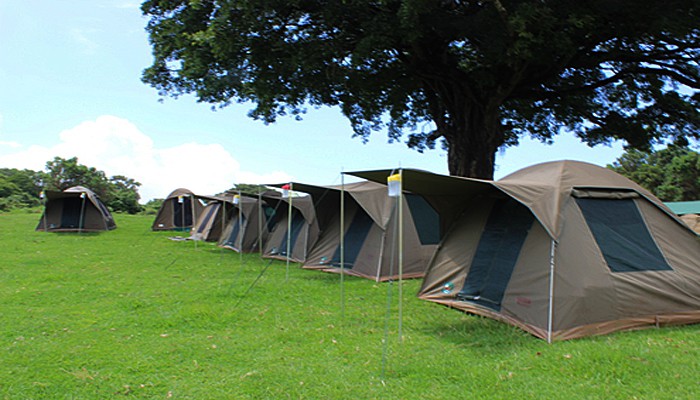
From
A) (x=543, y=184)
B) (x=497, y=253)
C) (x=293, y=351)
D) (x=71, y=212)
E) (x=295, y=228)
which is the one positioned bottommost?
(x=293, y=351)

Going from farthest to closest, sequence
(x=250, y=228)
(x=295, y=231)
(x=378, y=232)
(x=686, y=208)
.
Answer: (x=686, y=208) → (x=250, y=228) → (x=295, y=231) → (x=378, y=232)

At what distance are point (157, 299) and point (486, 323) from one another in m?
4.59

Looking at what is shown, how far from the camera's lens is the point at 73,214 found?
789 inches

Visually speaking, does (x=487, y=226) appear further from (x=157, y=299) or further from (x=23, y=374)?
(x=23, y=374)

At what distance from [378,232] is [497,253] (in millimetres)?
3435

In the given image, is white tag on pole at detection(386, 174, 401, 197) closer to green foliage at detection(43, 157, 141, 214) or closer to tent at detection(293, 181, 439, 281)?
tent at detection(293, 181, 439, 281)

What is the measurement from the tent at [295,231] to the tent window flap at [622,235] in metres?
6.47

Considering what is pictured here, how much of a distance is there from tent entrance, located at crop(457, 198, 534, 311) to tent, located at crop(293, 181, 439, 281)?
8.19ft

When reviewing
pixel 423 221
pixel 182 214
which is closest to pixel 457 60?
pixel 423 221

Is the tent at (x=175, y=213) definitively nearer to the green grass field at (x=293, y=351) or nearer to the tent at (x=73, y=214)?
the tent at (x=73, y=214)

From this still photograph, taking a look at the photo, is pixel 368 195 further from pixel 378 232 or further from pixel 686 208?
pixel 686 208

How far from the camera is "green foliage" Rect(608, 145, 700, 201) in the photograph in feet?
105

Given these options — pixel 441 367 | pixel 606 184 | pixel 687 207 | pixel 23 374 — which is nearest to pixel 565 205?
pixel 606 184

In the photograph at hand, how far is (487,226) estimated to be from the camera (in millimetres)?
6562
